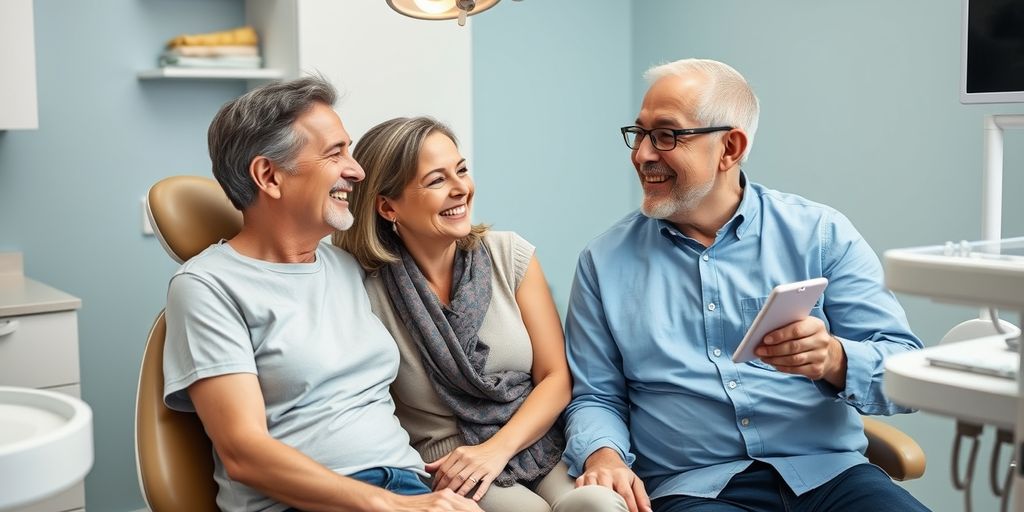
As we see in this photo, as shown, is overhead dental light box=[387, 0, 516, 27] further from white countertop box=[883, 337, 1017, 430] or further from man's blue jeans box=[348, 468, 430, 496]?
white countertop box=[883, 337, 1017, 430]

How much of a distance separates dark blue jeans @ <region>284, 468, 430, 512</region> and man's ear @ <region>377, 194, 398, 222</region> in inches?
20.1

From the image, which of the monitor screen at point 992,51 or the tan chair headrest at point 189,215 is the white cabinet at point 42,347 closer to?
the tan chair headrest at point 189,215

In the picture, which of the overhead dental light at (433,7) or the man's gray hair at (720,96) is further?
the man's gray hair at (720,96)

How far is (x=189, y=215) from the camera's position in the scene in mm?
1934

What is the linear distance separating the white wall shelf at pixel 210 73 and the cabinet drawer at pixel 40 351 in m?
0.75

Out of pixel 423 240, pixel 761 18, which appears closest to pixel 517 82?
pixel 761 18

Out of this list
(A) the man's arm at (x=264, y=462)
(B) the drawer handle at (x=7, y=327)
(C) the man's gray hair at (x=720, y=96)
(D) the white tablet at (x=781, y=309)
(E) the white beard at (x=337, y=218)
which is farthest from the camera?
(B) the drawer handle at (x=7, y=327)

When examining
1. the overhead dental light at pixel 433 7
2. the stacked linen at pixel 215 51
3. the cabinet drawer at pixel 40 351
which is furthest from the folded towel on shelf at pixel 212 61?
the overhead dental light at pixel 433 7

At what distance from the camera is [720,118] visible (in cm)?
200

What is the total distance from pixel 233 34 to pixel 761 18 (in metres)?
1.65

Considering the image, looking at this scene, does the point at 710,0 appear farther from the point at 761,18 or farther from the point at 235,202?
the point at 235,202

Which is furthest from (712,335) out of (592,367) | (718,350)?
(592,367)

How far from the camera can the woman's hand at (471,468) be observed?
1.84 meters

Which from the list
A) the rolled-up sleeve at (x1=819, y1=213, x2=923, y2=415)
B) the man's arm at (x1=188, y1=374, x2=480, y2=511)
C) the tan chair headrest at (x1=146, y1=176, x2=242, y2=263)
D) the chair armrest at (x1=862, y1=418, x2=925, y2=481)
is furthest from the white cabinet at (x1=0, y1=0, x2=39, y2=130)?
the chair armrest at (x1=862, y1=418, x2=925, y2=481)
